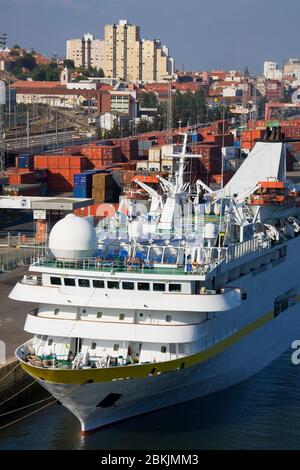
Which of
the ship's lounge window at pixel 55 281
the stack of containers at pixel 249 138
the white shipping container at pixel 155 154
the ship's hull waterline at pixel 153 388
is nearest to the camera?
the ship's hull waterline at pixel 153 388

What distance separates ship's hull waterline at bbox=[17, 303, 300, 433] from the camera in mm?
23688

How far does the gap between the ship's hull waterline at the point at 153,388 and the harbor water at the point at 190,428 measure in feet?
0.88

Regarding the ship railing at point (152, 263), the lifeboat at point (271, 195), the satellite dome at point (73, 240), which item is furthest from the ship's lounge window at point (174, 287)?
the lifeboat at point (271, 195)

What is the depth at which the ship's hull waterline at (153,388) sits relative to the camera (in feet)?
77.7

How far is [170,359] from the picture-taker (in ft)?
79.4

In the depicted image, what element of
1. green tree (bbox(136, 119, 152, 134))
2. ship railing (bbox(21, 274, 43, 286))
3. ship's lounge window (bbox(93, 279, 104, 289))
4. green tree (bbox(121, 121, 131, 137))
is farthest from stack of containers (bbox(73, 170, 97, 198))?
green tree (bbox(136, 119, 152, 134))

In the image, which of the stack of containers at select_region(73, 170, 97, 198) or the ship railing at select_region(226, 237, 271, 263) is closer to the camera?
the ship railing at select_region(226, 237, 271, 263)

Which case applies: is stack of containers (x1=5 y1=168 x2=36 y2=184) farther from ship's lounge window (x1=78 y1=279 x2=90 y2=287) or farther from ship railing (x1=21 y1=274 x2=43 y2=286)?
ship's lounge window (x1=78 y1=279 x2=90 y2=287)

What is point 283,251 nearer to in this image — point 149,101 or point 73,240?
point 73,240

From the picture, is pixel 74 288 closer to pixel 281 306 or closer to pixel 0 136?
pixel 281 306

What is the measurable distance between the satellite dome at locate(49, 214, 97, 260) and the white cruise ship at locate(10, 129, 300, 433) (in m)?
0.02

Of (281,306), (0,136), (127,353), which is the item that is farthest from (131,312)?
(0,136)

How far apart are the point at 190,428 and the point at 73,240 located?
17.1 feet

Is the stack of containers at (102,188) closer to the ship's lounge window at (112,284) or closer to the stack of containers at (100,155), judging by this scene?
the stack of containers at (100,155)
